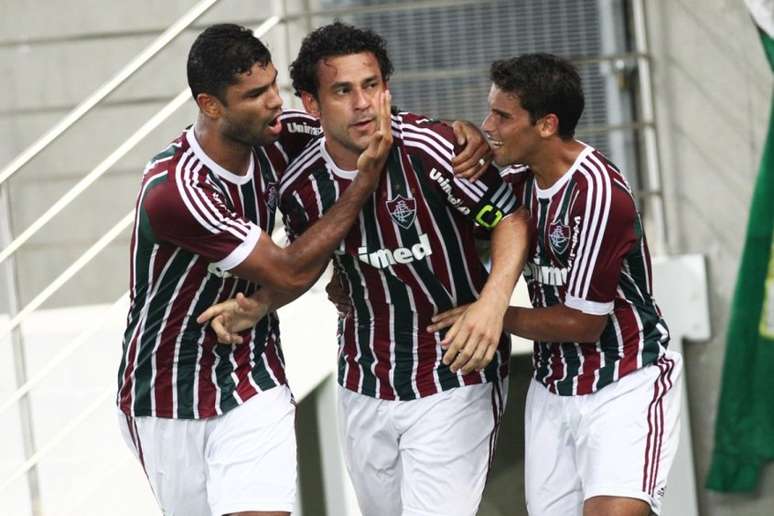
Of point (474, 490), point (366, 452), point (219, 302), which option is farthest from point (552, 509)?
point (219, 302)

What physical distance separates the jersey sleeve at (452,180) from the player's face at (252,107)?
1.13 ft

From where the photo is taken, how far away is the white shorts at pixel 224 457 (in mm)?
3205

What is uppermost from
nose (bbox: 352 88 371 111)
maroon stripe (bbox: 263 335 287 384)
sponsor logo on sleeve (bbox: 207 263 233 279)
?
nose (bbox: 352 88 371 111)

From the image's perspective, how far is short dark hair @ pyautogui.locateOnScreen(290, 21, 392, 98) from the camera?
324 centimetres

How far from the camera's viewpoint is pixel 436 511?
133 inches

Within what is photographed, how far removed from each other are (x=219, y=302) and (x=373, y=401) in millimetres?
519

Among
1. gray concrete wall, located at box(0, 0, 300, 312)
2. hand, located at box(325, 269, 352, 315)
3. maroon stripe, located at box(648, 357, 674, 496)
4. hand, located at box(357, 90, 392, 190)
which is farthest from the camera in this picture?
gray concrete wall, located at box(0, 0, 300, 312)

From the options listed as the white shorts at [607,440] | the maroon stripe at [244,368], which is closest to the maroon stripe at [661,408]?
the white shorts at [607,440]

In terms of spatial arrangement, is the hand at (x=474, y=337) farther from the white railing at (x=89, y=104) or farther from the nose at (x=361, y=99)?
the white railing at (x=89, y=104)

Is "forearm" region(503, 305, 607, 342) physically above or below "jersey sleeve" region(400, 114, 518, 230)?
below

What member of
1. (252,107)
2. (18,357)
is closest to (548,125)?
(252,107)

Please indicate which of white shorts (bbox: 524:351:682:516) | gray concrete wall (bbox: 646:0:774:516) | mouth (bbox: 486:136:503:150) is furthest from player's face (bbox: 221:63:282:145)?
gray concrete wall (bbox: 646:0:774:516)

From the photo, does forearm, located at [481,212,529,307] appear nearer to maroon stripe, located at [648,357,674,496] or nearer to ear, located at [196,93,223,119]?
maroon stripe, located at [648,357,674,496]

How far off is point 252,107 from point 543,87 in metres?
0.75
